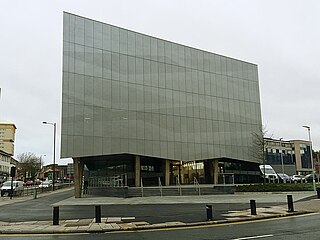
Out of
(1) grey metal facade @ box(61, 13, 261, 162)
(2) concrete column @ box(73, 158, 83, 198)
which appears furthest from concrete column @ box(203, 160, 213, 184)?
(2) concrete column @ box(73, 158, 83, 198)

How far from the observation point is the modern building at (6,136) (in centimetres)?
15100

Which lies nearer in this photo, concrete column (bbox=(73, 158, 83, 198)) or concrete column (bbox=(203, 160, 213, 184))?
concrete column (bbox=(73, 158, 83, 198))

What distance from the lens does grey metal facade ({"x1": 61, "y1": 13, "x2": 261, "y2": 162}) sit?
44.3 metres

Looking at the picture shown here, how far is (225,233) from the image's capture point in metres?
12.4

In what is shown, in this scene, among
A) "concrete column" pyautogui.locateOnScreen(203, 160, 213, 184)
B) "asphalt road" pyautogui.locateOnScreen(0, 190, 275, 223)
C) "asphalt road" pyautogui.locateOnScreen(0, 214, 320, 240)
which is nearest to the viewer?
"asphalt road" pyautogui.locateOnScreen(0, 214, 320, 240)

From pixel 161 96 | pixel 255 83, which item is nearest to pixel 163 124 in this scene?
pixel 161 96

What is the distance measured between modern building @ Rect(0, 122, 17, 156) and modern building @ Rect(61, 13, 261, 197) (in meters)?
104

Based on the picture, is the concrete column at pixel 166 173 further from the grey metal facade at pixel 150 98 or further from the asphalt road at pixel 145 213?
the asphalt road at pixel 145 213

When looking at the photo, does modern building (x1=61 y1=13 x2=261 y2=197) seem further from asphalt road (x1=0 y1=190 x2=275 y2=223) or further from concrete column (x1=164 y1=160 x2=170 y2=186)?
asphalt road (x1=0 y1=190 x2=275 y2=223)

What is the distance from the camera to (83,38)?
46000mm

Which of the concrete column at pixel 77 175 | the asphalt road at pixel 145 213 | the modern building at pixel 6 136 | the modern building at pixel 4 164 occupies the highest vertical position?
the modern building at pixel 6 136

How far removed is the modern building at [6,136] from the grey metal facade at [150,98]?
118279mm

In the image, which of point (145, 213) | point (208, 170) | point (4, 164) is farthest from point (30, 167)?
point (145, 213)

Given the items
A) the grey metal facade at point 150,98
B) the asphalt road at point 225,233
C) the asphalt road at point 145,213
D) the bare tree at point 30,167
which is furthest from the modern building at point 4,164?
the asphalt road at point 225,233
